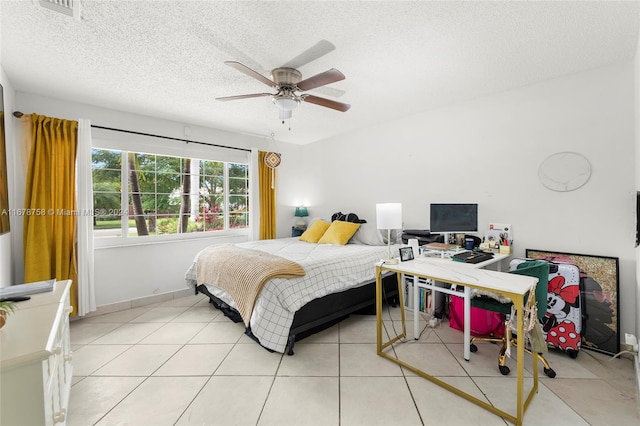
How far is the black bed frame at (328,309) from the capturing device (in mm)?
2237

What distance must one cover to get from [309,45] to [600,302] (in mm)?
3205

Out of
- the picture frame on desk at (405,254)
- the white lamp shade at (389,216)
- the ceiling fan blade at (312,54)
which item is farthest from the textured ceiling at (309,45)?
the picture frame on desk at (405,254)

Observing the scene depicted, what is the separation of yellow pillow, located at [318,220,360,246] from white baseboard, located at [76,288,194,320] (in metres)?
2.11

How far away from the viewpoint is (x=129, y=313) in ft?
10.2

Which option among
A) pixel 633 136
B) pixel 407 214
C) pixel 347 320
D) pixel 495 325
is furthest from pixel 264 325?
pixel 633 136

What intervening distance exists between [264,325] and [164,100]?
266cm

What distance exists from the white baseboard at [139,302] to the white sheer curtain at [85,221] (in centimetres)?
17

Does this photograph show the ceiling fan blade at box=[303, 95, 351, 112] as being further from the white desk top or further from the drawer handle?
the drawer handle

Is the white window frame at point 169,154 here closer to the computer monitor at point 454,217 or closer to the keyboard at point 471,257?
the computer monitor at point 454,217

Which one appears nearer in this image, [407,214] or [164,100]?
[164,100]

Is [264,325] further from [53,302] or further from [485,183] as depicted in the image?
[485,183]

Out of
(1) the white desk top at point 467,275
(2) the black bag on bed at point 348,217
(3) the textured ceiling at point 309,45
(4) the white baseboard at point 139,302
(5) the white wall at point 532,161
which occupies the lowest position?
(4) the white baseboard at point 139,302

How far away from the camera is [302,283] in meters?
2.23

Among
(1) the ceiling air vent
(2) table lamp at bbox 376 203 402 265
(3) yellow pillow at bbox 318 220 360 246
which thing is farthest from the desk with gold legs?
(1) the ceiling air vent
